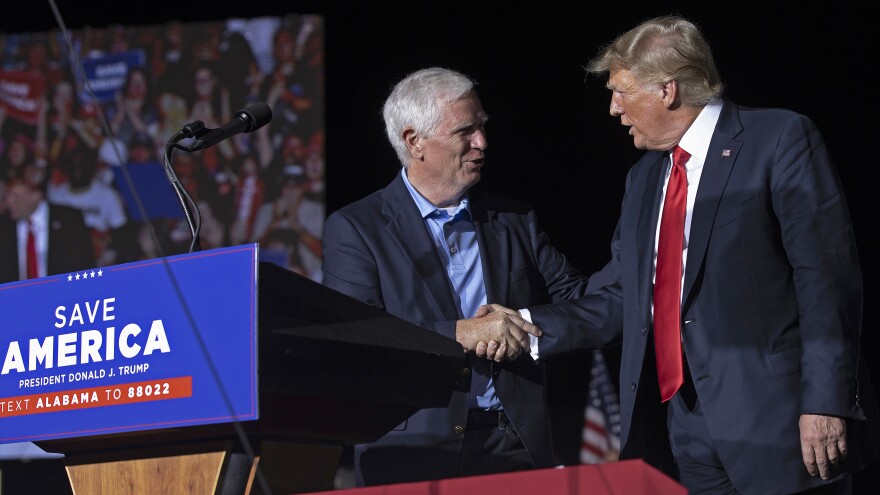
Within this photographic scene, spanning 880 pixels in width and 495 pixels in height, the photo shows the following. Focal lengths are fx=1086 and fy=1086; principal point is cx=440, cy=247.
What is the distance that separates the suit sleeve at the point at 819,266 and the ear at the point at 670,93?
0.25 metres

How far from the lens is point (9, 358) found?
1.60m

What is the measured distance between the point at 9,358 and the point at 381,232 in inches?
42.2

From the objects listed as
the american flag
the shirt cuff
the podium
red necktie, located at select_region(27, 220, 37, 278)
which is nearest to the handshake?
the shirt cuff

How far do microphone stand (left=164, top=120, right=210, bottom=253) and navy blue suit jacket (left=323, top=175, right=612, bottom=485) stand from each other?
67 centimetres

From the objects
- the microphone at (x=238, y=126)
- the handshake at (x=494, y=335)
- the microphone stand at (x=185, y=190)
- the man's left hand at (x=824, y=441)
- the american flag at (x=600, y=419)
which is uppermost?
the microphone at (x=238, y=126)

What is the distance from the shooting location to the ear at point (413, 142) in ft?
8.75

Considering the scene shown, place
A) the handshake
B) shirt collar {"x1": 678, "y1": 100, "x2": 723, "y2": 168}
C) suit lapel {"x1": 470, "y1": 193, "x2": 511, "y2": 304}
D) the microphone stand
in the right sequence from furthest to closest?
suit lapel {"x1": 470, "y1": 193, "x2": 511, "y2": 304} → the handshake → shirt collar {"x1": 678, "y1": 100, "x2": 723, "y2": 168} → the microphone stand

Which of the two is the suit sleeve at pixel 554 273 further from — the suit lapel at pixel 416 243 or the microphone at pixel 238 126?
the microphone at pixel 238 126

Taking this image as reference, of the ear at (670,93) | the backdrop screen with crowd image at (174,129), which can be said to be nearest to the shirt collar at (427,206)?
the ear at (670,93)

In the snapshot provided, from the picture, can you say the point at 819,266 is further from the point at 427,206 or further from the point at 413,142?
the point at 413,142

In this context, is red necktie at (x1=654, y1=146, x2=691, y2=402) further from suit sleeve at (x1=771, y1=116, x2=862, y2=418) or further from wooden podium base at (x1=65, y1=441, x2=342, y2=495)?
wooden podium base at (x1=65, y1=441, x2=342, y2=495)

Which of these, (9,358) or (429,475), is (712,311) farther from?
(9,358)

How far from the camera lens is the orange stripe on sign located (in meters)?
1.45

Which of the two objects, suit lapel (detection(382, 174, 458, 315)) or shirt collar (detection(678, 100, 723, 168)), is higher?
shirt collar (detection(678, 100, 723, 168))
